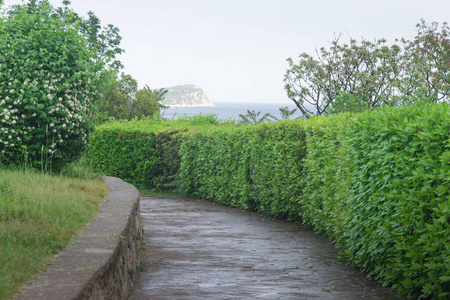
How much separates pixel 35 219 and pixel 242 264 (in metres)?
2.82

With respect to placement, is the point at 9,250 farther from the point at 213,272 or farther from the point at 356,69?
the point at 356,69

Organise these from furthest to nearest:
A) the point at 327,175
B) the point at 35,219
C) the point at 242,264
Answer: the point at 327,175 → the point at 242,264 → the point at 35,219

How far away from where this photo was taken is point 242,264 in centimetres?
682

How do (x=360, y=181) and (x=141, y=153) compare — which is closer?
(x=360, y=181)

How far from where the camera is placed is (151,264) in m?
6.76

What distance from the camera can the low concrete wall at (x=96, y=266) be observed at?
3359 millimetres

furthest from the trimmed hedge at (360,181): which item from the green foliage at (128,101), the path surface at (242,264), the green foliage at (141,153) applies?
the green foliage at (128,101)

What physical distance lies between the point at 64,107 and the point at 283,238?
4.59 meters

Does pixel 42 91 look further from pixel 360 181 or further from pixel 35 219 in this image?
pixel 360 181

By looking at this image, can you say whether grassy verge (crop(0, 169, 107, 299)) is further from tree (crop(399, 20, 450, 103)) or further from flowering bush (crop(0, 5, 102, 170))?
tree (crop(399, 20, 450, 103))

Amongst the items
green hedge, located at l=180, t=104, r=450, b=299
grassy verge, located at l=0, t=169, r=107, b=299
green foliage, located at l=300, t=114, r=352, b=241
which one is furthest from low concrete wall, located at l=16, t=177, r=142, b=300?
green foliage, located at l=300, t=114, r=352, b=241

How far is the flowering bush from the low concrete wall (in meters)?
3.09

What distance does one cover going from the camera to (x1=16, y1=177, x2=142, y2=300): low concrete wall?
3.36 meters

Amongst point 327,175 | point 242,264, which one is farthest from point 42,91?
point 327,175
